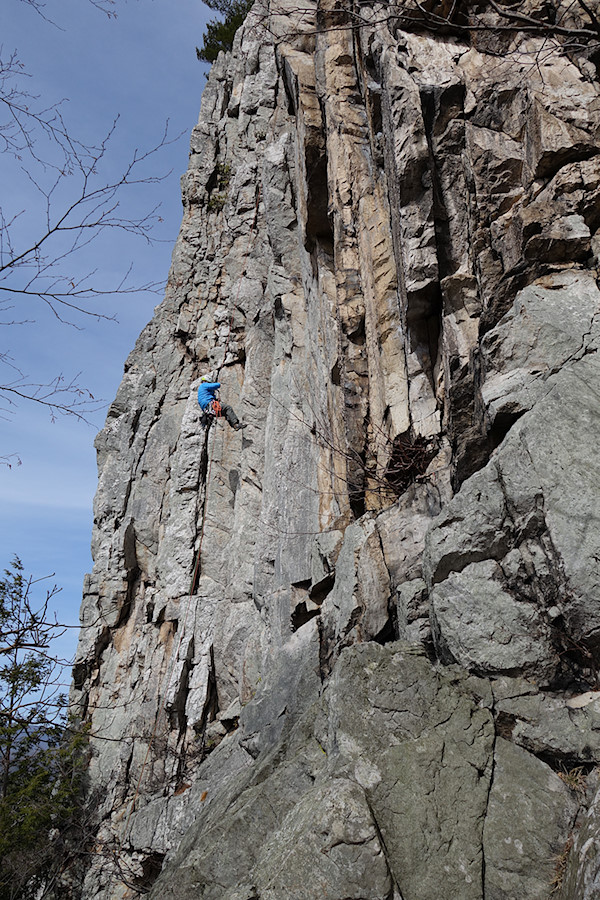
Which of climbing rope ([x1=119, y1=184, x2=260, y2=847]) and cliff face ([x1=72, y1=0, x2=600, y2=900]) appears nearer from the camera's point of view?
cliff face ([x1=72, y1=0, x2=600, y2=900])

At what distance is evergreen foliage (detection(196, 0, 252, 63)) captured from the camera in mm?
27547

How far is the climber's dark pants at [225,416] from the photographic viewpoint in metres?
15.8

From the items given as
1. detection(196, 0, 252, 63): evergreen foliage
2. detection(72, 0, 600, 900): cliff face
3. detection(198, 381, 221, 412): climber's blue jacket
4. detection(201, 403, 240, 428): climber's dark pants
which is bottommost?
detection(72, 0, 600, 900): cliff face

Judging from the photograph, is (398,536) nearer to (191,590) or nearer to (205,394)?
(191,590)

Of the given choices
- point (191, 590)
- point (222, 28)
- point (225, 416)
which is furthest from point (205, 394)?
point (222, 28)

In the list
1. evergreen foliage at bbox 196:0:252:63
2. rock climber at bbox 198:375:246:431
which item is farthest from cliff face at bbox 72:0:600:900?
evergreen foliage at bbox 196:0:252:63

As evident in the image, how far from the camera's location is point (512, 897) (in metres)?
3.62

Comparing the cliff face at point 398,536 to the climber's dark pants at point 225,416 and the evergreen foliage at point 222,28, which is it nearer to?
the climber's dark pants at point 225,416

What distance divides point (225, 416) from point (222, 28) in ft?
67.7

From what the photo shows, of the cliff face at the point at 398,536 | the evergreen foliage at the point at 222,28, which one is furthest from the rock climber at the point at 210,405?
the evergreen foliage at the point at 222,28

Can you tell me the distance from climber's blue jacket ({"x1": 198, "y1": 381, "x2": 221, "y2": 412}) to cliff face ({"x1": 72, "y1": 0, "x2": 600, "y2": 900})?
5.87ft

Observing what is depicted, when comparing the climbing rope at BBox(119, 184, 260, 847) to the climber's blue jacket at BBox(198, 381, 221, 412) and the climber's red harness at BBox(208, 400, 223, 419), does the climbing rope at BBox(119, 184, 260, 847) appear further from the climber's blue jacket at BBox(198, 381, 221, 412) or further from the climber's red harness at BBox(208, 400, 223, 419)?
the climber's blue jacket at BBox(198, 381, 221, 412)

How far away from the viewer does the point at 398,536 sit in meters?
6.66

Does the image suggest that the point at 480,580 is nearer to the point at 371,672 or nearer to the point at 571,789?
the point at 371,672
